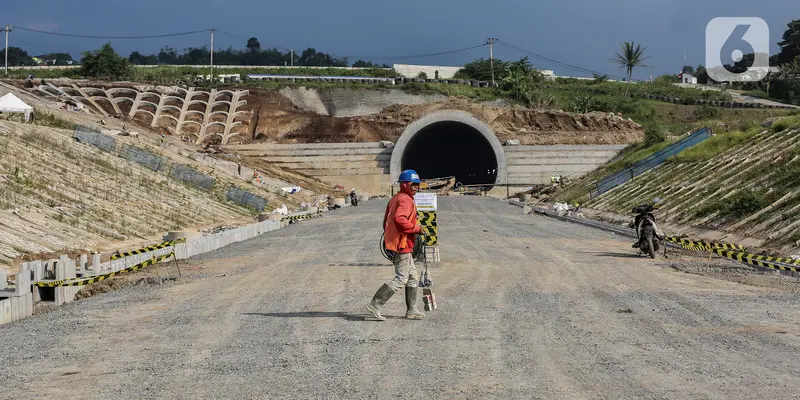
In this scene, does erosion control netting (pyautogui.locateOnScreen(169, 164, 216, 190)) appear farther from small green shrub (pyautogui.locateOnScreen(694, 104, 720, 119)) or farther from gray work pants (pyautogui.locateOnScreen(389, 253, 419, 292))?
small green shrub (pyautogui.locateOnScreen(694, 104, 720, 119))

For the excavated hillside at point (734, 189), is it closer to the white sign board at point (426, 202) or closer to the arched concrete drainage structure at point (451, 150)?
the white sign board at point (426, 202)

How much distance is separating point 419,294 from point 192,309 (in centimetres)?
402

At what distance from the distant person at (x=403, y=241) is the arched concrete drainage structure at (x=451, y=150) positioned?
69.5 meters

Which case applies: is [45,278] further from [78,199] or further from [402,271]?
[78,199]

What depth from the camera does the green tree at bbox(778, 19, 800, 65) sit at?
508ft

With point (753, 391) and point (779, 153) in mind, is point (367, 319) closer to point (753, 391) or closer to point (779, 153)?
point (753, 391)

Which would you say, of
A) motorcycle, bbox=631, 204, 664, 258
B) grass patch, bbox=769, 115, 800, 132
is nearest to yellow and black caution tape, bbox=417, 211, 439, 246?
motorcycle, bbox=631, 204, 664, 258

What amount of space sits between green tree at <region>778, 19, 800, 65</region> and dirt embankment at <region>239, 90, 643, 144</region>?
71.7 meters

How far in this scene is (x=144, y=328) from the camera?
46.3 ft

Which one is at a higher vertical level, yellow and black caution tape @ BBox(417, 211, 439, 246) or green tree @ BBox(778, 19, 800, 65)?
green tree @ BBox(778, 19, 800, 65)

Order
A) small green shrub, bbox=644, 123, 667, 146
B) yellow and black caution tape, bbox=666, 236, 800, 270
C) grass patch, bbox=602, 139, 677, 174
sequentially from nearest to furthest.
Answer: yellow and black caution tape, bbox=666, 236, 800, 270 < grass patch, bbox=602, 139, 677, 174 < small green shrub, bbox=644, 123, 667, 146

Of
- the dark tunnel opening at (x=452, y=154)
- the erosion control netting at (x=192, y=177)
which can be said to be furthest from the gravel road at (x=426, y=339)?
the dark tunnel opening at (x=452, y=154)

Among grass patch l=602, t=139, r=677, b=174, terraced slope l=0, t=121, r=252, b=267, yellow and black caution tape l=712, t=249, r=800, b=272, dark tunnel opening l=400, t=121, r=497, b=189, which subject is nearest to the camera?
yellow and black caution tape l=712, t=249, r=800, b=272

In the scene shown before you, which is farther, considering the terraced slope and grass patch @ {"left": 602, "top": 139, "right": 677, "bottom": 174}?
grass patch @ {"left": 602, "top": 139, "right": 677, "bottom": 174}
